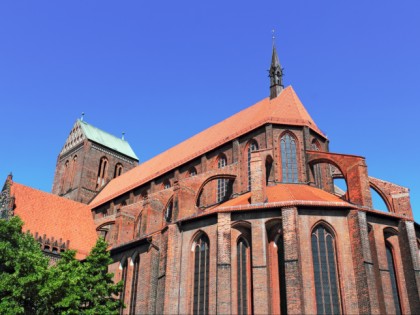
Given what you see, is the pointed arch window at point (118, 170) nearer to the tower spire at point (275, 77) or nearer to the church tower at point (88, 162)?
the church tower at point (88, 162)

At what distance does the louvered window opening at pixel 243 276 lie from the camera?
17859 mm

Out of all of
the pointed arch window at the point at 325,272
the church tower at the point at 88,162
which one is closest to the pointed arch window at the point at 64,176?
the church tower at the point at 88,162

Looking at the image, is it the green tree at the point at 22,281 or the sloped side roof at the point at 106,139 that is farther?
the sloped side roof at the point at 106,139

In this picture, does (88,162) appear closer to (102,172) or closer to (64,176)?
(102,172)

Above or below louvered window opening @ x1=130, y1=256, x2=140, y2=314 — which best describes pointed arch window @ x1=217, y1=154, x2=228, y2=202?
above

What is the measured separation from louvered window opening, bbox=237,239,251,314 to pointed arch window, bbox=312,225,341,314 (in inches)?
106

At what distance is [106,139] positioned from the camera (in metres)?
45.9

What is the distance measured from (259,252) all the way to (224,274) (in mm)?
1638

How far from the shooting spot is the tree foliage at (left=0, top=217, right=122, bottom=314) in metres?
17.4

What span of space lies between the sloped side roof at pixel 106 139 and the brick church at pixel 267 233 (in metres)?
15.3

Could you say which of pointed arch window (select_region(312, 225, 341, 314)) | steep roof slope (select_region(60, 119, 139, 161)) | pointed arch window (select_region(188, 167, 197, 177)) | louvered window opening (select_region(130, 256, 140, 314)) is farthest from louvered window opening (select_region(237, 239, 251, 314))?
steep roof slope (select_region(60, 119, 139, 161))

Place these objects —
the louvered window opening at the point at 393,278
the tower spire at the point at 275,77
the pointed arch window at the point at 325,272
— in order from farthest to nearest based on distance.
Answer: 1. the tower spire at the point at 275,77
2. the louvered window opening at the point at 393,278
3. the pointed arch window at the point at 325,272

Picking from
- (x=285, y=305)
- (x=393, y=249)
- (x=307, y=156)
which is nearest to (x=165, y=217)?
(x=307, y=156)

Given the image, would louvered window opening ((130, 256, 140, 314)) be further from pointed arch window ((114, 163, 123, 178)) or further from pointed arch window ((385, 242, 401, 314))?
pointed arch window ((114, 163, 123, 178))
